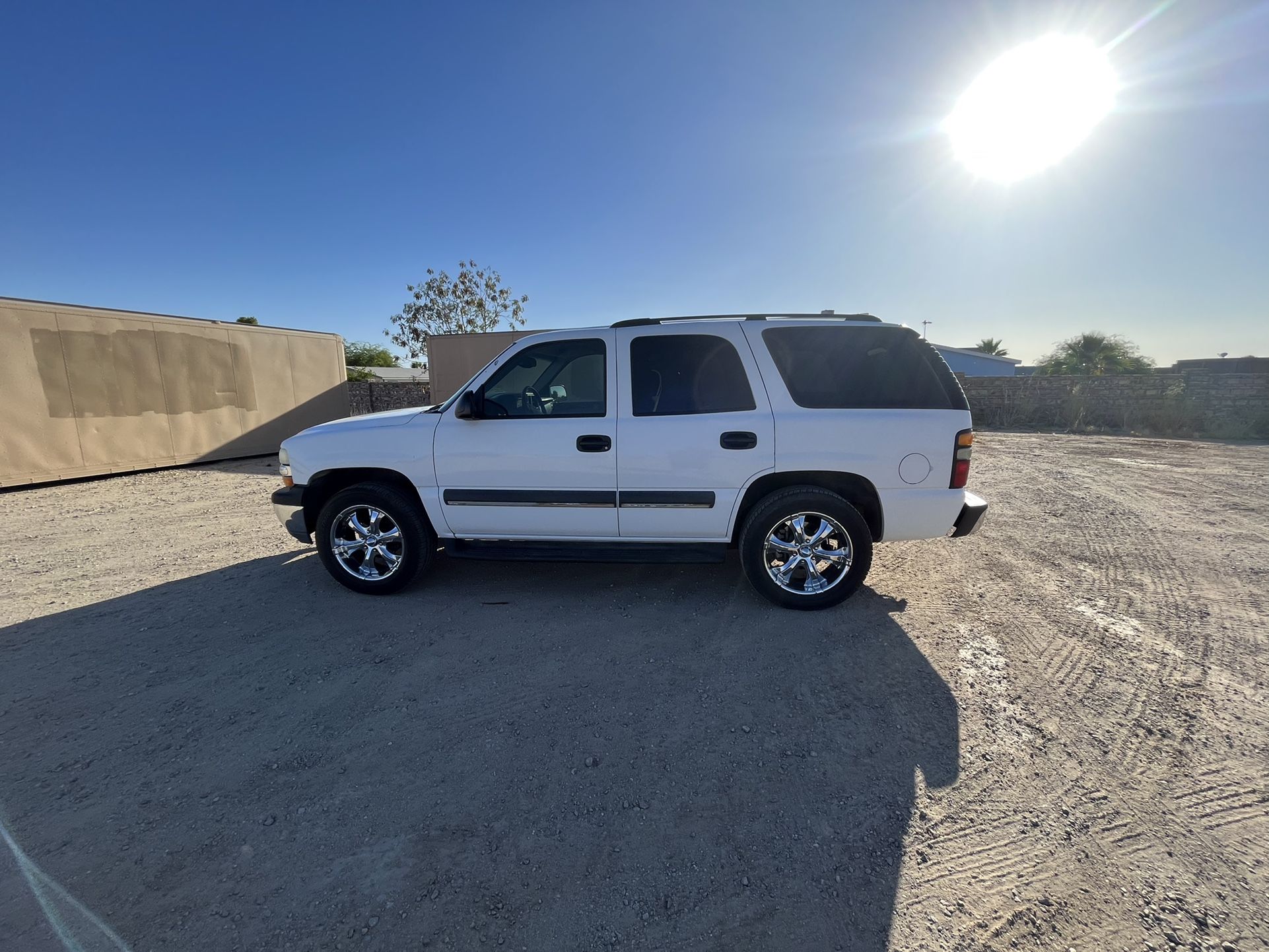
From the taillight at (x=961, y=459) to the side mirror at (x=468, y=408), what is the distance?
130 inches

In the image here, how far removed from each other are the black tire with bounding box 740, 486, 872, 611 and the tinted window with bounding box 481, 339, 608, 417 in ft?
4.51

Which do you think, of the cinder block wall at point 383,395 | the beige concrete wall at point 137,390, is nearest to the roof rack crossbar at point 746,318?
the beige concrete wall at point 137,390

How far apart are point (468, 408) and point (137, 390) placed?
9859 mm

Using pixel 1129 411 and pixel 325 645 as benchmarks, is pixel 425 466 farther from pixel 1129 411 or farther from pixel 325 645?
pixel 1129 411

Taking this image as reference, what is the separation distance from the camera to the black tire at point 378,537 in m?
3.99

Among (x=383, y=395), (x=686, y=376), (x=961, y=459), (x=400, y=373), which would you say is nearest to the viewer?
A: (x=961, y=459)

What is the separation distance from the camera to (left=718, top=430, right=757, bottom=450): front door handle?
360 cm

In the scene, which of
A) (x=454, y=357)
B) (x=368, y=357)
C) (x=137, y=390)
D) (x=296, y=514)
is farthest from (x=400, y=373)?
(x=296, y=514)

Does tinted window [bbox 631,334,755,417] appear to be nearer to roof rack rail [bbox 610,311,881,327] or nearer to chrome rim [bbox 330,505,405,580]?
roof rack rail [bbox 610,311,881,327]

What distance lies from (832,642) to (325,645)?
10.5ft

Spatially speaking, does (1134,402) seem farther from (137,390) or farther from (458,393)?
(137,390)

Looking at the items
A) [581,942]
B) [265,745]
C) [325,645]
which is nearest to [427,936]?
[581,942]

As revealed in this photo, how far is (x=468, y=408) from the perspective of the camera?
12.4ft

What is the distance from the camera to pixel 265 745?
2455 millimetres
